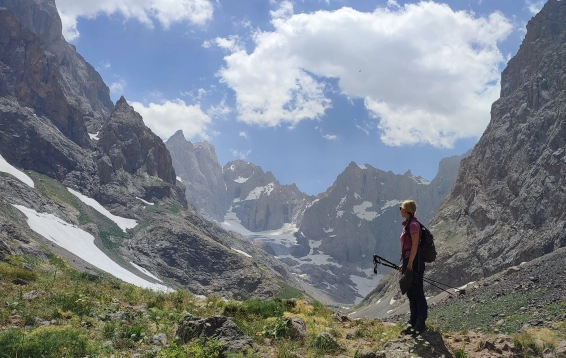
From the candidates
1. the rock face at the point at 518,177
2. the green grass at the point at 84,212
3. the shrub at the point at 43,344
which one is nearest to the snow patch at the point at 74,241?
the green grass at the point at 84,212

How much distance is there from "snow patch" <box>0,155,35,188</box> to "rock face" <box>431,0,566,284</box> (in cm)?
12712

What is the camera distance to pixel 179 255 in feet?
438

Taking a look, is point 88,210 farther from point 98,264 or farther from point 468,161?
point 468,161

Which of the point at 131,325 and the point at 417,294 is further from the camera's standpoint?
the point at 131,325

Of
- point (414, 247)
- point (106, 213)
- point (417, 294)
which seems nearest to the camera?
point (414, 247)

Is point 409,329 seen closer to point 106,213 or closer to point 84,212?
point 84,212

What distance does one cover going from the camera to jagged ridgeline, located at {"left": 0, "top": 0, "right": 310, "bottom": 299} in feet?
346

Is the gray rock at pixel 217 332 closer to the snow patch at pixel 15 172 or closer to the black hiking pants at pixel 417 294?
the black hiking pants at pixel 417 294

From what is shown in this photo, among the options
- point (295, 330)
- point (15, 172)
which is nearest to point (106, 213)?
point (15, 172)

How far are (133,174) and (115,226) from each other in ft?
171

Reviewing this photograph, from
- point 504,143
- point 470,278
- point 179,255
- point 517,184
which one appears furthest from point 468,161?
point 179,255

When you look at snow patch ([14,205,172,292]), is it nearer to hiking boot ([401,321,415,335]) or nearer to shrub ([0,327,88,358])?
shrub ([0,327,88,358])

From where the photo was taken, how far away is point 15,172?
425 feet

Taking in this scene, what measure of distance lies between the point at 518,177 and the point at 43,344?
457 feet
